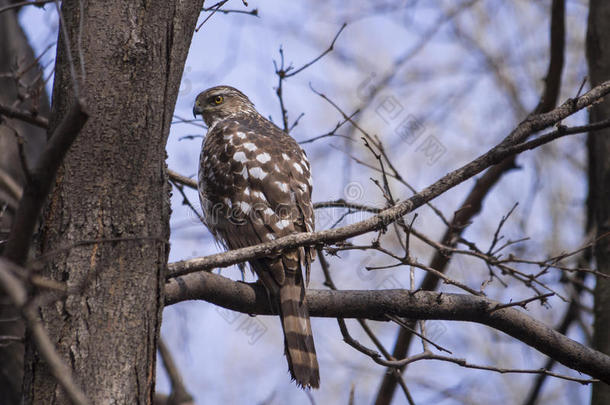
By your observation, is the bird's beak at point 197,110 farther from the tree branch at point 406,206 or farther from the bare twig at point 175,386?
the tree branch at point 406,206

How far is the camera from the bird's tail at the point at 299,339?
11.5 feet

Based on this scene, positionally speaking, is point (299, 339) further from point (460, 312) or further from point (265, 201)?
point (265, 201)

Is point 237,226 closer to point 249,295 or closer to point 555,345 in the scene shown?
point 249,295

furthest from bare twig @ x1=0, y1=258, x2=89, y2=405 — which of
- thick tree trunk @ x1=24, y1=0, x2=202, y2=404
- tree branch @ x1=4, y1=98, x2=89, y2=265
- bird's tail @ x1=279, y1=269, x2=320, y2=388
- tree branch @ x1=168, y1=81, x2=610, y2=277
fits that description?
bird's tail @ x1=279, y1=269, x2=320, y2=388

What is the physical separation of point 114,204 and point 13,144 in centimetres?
385

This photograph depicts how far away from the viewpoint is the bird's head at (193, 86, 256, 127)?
6.17m

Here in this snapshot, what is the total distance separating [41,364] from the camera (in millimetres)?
2246

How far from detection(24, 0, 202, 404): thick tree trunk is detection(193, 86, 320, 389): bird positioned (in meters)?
1.30

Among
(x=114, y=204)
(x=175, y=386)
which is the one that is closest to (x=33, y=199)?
(x=114, y=204)

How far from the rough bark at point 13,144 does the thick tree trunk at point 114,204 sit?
1934 millimetres

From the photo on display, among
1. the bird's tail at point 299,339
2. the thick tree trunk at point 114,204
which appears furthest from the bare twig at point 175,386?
the thick tree trunk at point 114,204

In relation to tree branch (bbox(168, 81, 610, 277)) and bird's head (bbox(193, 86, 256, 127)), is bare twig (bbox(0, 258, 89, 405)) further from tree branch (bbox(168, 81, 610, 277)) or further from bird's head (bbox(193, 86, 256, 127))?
bird's head (bbox(193, 86, 256, 127))

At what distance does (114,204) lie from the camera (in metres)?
2.44

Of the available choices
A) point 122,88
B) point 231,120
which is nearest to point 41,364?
point 122,88
